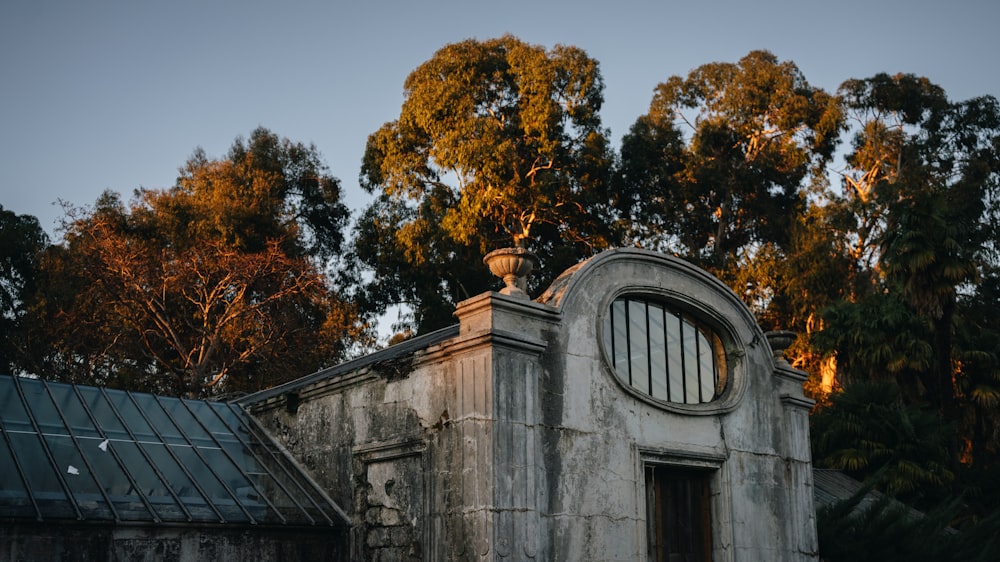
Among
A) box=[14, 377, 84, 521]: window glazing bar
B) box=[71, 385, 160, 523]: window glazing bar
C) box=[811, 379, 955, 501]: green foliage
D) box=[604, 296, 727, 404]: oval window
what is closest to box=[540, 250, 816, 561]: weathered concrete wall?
box=[604, 296, 727, 404]: oval window

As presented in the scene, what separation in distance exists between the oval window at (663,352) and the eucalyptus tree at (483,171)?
1684 centimetres

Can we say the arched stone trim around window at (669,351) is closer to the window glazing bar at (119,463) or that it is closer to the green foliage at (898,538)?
the green foliage at (898,538)

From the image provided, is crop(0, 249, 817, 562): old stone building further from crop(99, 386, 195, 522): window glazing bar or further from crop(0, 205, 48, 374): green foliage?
crop(0, 205, 48, 374): green foliage

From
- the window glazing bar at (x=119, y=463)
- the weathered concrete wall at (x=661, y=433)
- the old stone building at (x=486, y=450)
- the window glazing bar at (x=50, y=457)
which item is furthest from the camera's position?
the weathered concrete wall at (x=661, y=433)

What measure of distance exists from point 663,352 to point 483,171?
17540 mm

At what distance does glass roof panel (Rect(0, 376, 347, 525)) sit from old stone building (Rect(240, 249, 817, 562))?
1.92 feet

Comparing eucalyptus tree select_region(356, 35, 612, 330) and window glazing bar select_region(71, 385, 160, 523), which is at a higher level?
eucalyptus tree select_region(356, 35, 612, 330)

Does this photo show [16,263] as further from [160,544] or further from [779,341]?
[779,341]

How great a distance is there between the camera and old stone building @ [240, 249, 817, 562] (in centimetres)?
978

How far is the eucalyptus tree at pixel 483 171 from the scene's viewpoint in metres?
29.5

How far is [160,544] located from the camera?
385 inches

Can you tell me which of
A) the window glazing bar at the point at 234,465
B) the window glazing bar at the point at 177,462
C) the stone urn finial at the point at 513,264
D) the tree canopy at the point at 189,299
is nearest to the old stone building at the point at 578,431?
the stone urn finial at the point at 513,264

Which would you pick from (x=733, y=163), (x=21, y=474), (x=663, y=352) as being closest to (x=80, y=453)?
(x=21, y=474)

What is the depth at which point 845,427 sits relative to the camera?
21562mm
